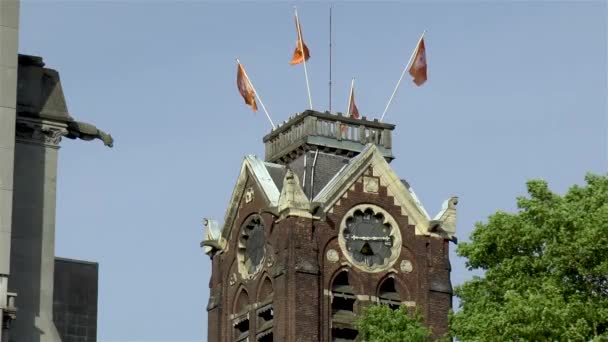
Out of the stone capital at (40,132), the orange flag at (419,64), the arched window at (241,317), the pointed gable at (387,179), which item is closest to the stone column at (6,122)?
the stone capital at (40,132)

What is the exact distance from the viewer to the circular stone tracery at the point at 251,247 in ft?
320

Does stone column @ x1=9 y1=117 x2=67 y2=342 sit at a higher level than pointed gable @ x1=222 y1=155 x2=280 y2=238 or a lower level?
lower

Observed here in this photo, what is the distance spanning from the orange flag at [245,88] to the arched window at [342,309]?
32.2 feet

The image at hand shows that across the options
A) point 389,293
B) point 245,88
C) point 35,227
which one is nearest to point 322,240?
point 389,293

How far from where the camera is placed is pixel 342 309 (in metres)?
95.0

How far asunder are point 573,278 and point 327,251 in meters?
36.8

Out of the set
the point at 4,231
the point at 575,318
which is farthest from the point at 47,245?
the point at 575,318

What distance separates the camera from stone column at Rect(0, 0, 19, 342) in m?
45.9

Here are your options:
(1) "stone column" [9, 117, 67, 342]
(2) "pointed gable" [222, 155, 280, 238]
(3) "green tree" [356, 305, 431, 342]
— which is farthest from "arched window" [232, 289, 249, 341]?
(1) "stone column" [9, 117, 67, 342]

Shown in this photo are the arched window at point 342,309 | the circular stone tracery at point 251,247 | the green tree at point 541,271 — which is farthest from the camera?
the circular stone tracery at point 251,247

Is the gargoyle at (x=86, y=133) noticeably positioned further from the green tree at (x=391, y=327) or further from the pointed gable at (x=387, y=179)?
the pointed gable at (x=387, y=179)

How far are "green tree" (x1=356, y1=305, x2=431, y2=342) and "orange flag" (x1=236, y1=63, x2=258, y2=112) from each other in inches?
1284

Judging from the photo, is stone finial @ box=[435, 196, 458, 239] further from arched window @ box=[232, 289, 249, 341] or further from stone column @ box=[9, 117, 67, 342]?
stone column @ box=[9, 117, 67, 342]

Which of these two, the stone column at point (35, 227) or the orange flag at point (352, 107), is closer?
the stone column at point (35, 227)
